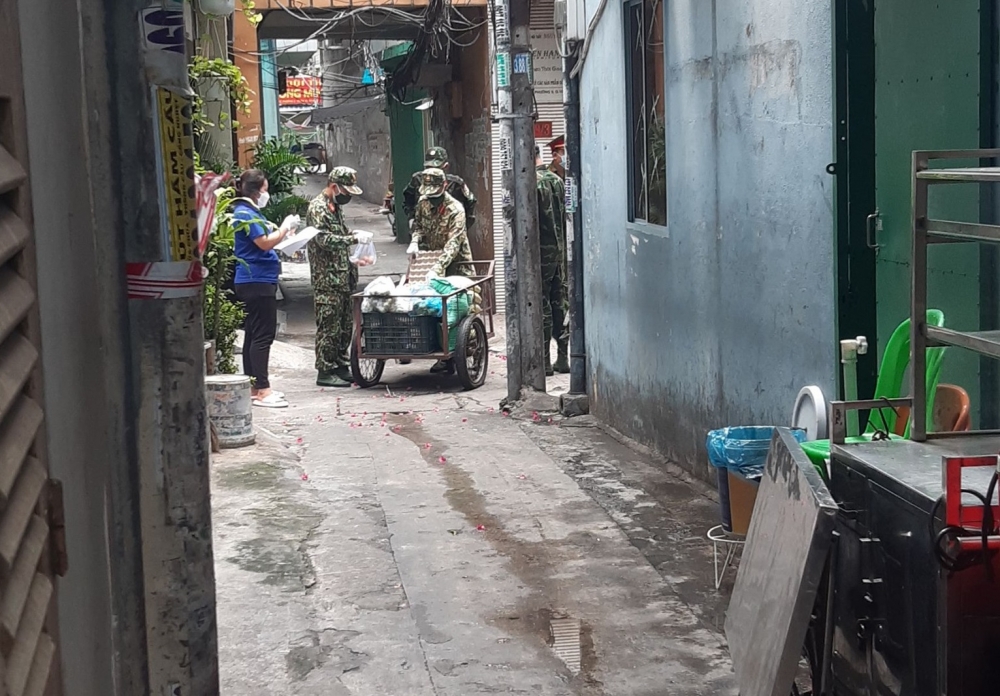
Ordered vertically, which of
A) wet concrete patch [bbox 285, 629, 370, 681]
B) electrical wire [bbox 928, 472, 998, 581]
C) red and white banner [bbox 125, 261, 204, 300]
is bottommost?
wet concrete patch [bbox 285, 629, 370, 681]

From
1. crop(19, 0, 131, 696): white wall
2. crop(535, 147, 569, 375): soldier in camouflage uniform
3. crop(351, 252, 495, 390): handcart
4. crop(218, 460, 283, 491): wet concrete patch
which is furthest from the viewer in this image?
crop(535, 147, 569, 375): soldier in camouflage uniform

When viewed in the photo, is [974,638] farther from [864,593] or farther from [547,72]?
[547,72]

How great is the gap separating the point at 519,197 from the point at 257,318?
245cm

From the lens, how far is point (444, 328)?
1189cm

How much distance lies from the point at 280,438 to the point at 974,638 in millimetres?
7459

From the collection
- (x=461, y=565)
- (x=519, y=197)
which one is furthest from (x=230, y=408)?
(x=519, y=197)

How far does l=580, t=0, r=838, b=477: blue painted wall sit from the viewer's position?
6.23 m

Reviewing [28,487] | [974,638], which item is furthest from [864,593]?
[28,487]

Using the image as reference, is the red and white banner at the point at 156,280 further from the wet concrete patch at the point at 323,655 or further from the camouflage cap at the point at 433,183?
the camouflage cap at the point at 433,183

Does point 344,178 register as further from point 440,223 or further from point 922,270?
point 922,270

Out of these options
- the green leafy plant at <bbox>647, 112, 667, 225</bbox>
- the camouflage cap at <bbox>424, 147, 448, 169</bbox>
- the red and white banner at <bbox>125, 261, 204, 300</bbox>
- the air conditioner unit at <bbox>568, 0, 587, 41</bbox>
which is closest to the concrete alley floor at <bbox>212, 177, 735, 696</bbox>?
the green leafy plant at <bbox>647, 112, 667, 225</bbox>

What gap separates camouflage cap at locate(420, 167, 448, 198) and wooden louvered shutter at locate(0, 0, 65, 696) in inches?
423

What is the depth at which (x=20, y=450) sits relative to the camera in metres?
2.10

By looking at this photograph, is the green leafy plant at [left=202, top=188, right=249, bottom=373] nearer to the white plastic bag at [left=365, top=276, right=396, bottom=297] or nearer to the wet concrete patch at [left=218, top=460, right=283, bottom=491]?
the wet concrete patch at [left=218, top=460, right=283, bottom=491]
